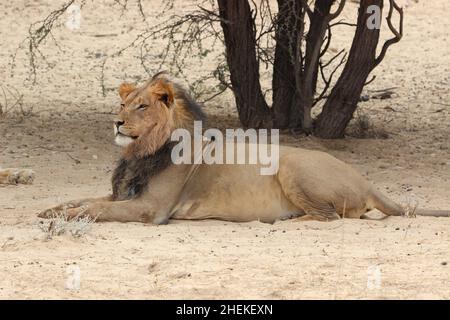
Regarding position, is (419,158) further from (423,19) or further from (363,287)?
(423,19)

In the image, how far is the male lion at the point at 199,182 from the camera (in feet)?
23.5

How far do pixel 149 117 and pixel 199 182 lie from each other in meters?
0.58

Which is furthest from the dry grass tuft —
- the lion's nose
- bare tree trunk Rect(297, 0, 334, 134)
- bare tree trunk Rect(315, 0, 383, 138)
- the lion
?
bare tree trunk Rect(315, 0, 383, 138)

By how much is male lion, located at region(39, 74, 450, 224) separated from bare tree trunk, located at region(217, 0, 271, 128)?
3.19 m

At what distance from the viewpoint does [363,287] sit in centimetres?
491

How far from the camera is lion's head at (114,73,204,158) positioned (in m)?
7.14

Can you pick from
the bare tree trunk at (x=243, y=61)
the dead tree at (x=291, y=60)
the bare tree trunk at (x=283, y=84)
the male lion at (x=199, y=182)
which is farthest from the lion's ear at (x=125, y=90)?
the bare tree trunk at (x=283, y=84)

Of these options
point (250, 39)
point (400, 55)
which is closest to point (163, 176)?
point (250, 39)

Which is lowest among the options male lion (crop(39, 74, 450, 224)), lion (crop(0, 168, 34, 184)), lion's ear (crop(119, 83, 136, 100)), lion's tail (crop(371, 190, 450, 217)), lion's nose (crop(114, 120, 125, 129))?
lion (crop(0, 168, 34, 184))

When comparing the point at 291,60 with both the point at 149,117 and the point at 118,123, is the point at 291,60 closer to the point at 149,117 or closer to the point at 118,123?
the point at 149,117

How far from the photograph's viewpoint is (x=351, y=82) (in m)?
10.5

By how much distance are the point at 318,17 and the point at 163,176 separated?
4237mm

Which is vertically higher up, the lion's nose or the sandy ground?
the lion's nose

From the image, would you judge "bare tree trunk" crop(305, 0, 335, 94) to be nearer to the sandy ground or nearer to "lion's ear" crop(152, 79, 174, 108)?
the sandy ground
